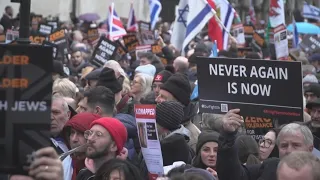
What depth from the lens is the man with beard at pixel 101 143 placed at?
21.7 ft

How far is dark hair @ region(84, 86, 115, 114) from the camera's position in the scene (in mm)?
8539

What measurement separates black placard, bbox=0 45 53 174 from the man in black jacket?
2448mm

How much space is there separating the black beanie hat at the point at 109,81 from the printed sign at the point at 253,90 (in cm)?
218

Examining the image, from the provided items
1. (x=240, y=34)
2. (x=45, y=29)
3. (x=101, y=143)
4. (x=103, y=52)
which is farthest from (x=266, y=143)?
(x=240, y=34)

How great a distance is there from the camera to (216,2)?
61.8 ft

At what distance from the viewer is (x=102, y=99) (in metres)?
8.53

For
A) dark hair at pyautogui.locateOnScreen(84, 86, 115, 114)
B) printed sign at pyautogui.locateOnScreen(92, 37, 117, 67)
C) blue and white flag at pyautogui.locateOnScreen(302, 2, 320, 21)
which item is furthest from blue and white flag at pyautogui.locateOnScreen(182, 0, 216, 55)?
blue and white flag at pyautogui.locateOnScreen(302, 2, 320, 21)

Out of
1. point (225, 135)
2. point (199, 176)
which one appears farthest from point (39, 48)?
point (225, 135)

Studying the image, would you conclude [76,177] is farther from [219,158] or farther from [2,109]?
[2,109]

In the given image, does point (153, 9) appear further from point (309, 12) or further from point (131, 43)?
point (309, 12)

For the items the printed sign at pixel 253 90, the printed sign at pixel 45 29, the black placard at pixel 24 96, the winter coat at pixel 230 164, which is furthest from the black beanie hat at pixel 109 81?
the printed sign at pixel 45 29

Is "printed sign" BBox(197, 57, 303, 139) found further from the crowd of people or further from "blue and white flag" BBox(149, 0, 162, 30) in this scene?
"blue and white flag" BBox(149, 0, 162, 30)

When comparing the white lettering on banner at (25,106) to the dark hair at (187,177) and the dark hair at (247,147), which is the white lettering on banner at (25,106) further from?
the dark hair at (247,147)

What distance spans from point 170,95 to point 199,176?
13.5ft
